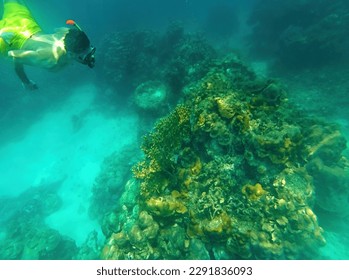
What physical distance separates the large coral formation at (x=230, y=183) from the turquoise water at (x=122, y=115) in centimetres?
13

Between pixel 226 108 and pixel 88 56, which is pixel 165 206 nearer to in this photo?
pixel 226 108

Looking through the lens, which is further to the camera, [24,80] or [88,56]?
[24,80]

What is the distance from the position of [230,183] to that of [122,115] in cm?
1268

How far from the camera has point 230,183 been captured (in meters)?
5.27

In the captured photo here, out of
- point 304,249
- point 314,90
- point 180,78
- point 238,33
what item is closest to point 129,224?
point 304,249

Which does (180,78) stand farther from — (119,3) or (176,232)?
(119,3)

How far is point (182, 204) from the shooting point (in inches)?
208

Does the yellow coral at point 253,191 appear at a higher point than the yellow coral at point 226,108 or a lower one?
lower

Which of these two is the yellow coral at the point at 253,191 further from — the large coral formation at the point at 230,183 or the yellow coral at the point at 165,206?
the yellow coral at the point at 165,206

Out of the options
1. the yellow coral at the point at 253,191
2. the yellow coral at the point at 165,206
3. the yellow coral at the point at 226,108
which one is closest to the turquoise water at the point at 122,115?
the yellow coral at the point at 165,206

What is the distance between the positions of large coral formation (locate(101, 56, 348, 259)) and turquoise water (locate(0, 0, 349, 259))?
13 centimetres

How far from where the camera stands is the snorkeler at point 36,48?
12.3 feet

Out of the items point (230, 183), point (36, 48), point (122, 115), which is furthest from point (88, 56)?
point (122, 115)

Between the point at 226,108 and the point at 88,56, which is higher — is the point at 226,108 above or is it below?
above
